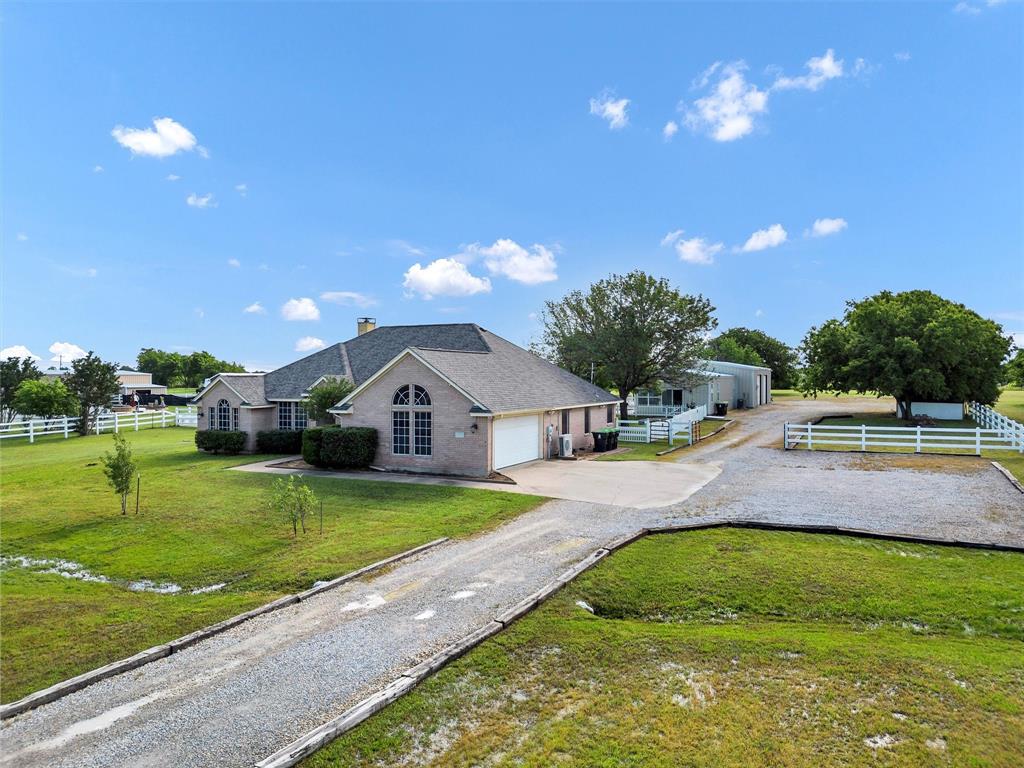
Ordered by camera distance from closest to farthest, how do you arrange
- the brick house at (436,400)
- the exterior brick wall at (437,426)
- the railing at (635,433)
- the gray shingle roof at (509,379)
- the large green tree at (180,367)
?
the exterior brick wall at (437,426) < the brick house at (436,400) < the gray shingle roof at (509,379) < the railing at (635,433) < the large green tree at (180,367)

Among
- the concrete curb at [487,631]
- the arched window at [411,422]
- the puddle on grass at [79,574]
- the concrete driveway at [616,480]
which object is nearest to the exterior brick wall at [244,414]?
the arched window at [411,422]

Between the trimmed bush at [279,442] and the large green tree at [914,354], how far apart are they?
30.7 metres

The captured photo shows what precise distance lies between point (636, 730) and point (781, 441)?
25472mm

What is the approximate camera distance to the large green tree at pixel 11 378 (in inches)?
1428

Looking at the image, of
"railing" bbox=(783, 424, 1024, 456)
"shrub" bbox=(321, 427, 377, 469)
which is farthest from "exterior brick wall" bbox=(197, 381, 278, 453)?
"railing" bbox=(783, 424, 1024, 456)

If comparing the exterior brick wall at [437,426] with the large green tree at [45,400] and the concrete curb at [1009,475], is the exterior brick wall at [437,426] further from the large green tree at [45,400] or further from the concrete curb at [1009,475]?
the large green tree at [45,400]

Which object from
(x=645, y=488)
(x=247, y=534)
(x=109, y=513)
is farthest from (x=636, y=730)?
(x=109, y=513)

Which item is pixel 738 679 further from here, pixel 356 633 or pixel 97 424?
pixel 97 424

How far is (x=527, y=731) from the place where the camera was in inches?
225

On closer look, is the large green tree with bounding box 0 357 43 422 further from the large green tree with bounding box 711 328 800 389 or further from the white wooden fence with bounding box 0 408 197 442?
the large green tree with bounding box 711 328 800 389

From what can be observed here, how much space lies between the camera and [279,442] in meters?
26.9

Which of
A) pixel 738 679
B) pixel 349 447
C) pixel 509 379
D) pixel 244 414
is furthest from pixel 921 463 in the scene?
pixel 244 414

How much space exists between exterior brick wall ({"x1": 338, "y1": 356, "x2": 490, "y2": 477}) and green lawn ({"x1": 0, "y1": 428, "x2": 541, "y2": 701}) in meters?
2.36

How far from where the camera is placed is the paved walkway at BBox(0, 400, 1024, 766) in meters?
5.68
